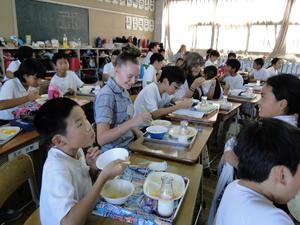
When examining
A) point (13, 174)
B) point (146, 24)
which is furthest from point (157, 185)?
point (146, 24)

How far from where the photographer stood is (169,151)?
1732 millimetres

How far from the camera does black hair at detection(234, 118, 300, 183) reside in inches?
34.5

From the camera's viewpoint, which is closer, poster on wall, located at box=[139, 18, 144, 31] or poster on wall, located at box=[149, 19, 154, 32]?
poster on wall, located at box=[139, 18, 144, 31]

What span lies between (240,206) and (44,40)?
583 centimetres

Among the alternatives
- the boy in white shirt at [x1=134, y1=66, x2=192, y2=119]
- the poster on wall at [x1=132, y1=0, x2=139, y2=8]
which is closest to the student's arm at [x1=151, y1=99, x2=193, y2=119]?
the boy in white shirt at [x1=134, y1=66, x2=192, y2=119]

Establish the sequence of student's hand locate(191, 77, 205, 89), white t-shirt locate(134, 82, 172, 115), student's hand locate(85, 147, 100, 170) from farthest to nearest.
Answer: student's hand locate(191, 77, 205, 89)
white t-shirt locate(134, 82, 172, 115)
student's hand locate(85, 147, 100, 170)

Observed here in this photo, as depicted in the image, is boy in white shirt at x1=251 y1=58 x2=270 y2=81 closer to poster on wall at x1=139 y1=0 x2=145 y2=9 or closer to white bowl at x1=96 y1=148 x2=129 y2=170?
poster on wall at x1=139 y1=0 x2=145 y2=9

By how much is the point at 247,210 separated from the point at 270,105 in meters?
1.24

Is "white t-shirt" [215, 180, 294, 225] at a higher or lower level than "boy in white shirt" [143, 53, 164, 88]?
lower

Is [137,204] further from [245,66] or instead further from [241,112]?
[245,66]

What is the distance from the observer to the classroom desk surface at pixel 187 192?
3.45ft

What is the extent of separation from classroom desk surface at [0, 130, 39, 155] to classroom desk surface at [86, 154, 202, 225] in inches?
37.7

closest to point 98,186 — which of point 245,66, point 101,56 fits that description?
point 101,56

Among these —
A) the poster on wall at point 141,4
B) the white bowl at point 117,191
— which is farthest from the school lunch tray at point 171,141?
the poster on wall at point 141,4
